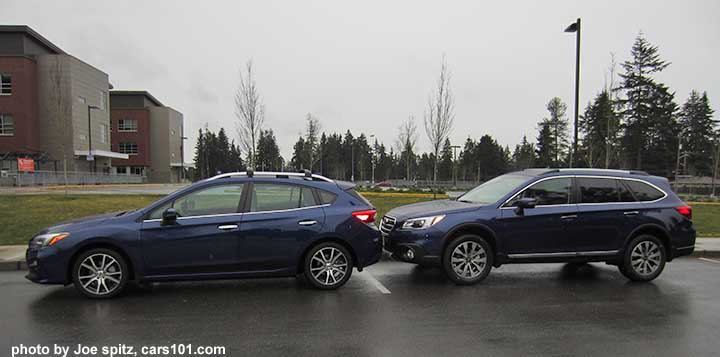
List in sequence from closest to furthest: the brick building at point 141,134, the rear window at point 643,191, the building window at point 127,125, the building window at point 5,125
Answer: the rear window at point 643,191, the building window at point 5,125, the brick building at point 141,134, the building window at point 127,125

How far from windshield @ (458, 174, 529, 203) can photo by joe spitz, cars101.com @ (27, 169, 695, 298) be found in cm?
5

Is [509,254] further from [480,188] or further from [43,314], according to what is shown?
[43,314]

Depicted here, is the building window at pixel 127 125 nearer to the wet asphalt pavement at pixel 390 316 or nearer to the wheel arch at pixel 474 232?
the wet asphalt pavement at pixel 390 316

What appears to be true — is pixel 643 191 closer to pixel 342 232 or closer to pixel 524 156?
pixel 342 232

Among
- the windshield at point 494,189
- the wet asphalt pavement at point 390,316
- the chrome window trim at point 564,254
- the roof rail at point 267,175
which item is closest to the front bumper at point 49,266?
the wet asphalt pavement at point 390,316

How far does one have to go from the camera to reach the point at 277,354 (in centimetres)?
386

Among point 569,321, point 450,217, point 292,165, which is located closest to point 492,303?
point 569,321

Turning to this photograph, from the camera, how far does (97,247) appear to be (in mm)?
5344

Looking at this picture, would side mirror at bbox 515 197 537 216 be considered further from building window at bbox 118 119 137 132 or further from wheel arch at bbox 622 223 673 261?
building window at bbox 118 119 137 132

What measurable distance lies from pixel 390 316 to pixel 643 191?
15.8 feet

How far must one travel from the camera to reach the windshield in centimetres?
669

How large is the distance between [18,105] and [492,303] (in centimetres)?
5144

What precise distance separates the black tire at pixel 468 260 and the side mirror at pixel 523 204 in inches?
27.5

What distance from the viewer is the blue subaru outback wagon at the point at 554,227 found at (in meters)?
6.24
